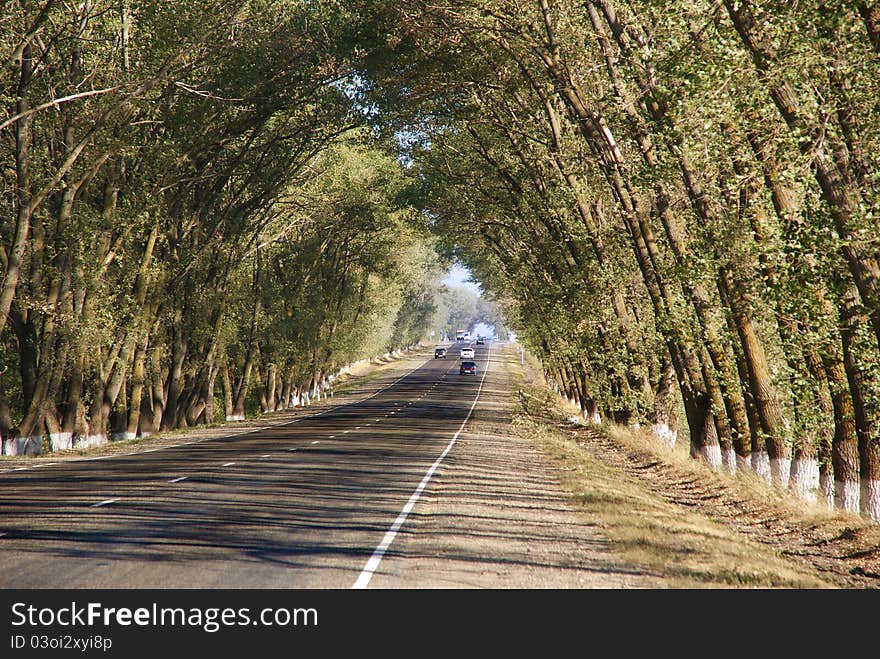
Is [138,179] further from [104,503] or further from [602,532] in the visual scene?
[602,532]

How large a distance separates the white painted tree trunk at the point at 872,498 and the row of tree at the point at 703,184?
29mm

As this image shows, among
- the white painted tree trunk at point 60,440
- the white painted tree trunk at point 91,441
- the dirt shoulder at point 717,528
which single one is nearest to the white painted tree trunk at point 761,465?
the dirt shoulder at point 717,528

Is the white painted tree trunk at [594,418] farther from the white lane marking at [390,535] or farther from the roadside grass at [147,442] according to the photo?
the white lane marking at [390,535]

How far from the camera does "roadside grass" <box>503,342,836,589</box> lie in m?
10.2

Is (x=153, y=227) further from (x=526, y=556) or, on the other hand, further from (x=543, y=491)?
(x=526, y=556)

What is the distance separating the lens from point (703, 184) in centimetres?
1733

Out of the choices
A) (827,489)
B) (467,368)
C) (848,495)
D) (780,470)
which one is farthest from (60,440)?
(467,368)

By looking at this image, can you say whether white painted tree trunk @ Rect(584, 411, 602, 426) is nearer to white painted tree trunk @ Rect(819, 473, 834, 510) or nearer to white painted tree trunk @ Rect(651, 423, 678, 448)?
white painted tree trunk @ Rect(651, 423, 678, 448)

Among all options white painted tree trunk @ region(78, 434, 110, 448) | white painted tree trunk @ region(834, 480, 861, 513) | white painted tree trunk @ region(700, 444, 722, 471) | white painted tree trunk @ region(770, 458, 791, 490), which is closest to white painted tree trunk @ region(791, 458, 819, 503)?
white painted tree trunk @ region(770, 458, 791, 490)

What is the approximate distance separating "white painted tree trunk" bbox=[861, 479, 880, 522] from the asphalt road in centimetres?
672

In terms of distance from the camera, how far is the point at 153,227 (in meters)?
32.8

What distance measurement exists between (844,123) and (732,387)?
8.88m

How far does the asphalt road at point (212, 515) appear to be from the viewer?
9.73 metres
